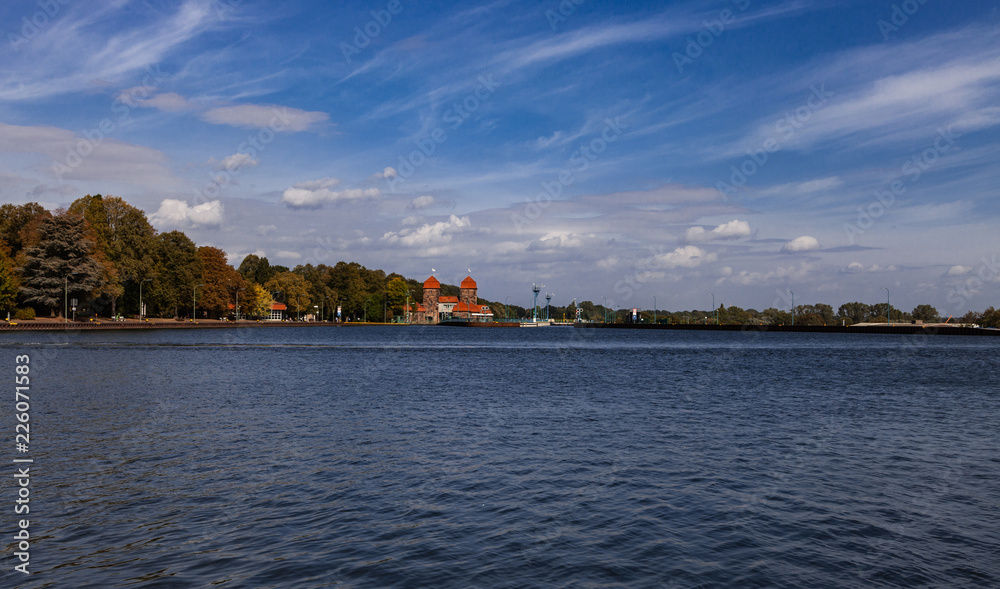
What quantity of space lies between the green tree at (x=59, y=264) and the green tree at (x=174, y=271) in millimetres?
27660

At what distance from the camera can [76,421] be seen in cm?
2567

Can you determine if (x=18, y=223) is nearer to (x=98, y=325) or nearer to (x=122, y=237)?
(x=122, y=237)

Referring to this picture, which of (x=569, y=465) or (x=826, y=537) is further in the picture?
(x=569, y=465)

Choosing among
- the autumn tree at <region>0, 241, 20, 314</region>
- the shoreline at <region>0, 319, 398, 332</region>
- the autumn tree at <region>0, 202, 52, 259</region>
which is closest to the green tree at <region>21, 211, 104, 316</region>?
the autumn tree at <region>0, 241, 20, 314</region>

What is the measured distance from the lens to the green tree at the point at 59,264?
362 ft

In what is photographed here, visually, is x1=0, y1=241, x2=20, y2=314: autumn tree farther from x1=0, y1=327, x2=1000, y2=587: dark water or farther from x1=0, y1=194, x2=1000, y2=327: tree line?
x1=0, y1=327, x2=1000, y2=587: dark water

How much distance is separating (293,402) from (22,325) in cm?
9796

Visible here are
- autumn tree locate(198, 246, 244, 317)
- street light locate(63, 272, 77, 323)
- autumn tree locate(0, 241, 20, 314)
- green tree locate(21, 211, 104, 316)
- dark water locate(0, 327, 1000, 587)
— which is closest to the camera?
dark water locate(0, 327, 1000, 587)

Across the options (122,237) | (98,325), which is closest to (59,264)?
(98,325)

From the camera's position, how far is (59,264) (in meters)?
109

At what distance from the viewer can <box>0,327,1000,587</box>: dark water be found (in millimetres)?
11391

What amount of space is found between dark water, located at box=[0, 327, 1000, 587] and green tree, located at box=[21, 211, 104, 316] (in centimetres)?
9091

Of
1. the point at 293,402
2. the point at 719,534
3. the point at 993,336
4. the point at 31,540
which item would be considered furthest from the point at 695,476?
the point at 993,336

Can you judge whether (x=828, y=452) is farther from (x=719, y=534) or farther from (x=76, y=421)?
(x=76, y=421)
